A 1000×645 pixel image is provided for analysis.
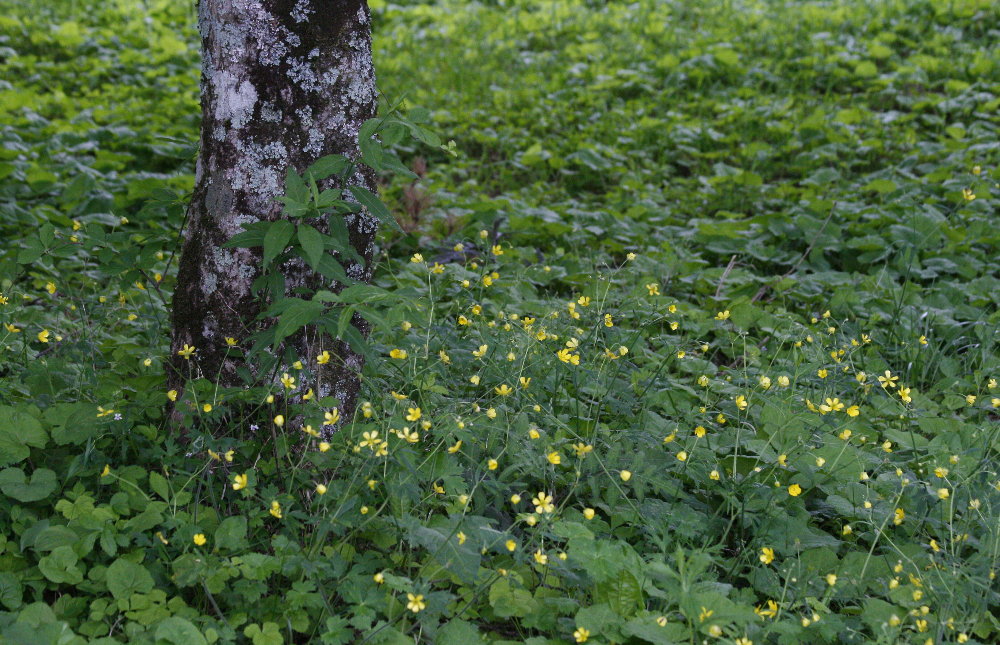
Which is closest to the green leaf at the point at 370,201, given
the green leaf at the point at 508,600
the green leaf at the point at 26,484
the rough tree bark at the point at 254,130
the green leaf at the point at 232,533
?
the rough tree bark at the point at 254,130

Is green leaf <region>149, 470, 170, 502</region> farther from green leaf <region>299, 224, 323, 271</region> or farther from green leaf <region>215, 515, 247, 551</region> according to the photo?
green leaf <region>299, 224, 323, 271</region>

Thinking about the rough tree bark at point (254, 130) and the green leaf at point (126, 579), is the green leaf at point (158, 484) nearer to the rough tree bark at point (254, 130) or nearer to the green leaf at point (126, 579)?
the green leaf at point (126, 579)

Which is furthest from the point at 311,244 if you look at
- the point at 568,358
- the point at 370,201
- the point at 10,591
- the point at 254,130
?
the point at 10,591

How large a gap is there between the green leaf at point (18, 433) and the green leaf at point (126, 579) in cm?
47

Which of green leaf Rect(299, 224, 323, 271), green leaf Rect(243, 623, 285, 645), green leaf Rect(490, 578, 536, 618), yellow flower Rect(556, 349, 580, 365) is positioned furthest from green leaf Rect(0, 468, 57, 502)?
yellow flower Rect(556, 349, 580, 365)

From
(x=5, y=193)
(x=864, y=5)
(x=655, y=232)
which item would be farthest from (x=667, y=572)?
(x=864, y=5)

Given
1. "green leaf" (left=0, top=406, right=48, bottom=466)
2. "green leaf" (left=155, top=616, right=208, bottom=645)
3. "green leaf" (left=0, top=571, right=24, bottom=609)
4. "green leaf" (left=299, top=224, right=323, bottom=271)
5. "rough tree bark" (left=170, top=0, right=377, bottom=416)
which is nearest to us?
"green leaf" (left=155, top=616, right=208, bottom=645)

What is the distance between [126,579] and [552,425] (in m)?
1.22

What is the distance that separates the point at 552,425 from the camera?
2510 millimetres

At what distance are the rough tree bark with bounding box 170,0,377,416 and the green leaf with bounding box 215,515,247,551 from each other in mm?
487

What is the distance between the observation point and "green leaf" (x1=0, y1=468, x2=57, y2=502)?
2074 millimetres

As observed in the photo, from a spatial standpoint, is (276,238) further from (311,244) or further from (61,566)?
(61,566)

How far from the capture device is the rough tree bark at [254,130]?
2.26 meters

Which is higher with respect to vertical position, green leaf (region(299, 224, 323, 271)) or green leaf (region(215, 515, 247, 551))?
green leaf (region(299, 224, 323, 271))
